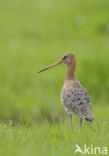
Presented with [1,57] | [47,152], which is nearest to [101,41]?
[1,57]

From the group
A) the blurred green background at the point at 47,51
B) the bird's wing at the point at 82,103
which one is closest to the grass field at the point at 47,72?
the blurred green background at the point at 47,51

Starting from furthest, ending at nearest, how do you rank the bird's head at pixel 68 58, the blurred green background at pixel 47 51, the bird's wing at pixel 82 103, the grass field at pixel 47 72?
the blurred green background at pixel 47 51 → the bird's head at pixel 68 58 → the bird's wing at pixel 82 103 → the grass field at pixel 47 72

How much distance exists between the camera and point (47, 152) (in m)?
4.79

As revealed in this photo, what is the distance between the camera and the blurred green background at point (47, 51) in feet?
33.8

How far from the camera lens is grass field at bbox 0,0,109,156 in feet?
17.6

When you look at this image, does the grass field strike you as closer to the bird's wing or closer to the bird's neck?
the bird's wing

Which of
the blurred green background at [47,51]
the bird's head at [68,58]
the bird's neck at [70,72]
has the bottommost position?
the blurred green background at [47,51]

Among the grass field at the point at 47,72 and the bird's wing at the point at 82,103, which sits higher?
the bird's wing at the point at 82,103

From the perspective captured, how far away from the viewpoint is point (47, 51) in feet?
44.2

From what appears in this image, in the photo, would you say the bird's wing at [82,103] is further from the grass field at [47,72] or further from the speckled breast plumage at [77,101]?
the grass field at [47,72]

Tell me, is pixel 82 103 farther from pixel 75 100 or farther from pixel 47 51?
pixel 47 51

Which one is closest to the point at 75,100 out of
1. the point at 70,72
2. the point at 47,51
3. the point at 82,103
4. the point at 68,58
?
the point at 82,103

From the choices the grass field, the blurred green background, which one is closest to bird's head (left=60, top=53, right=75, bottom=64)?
the grass field

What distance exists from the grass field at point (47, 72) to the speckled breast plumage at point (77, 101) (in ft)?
0.53
